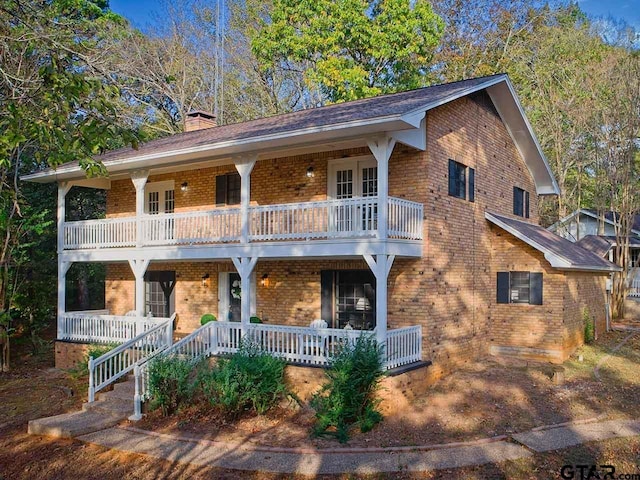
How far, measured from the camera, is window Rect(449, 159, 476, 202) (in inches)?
559

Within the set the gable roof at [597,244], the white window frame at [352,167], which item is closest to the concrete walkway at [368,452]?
the white window frame at [352,167]

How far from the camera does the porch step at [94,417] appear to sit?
10.5 m

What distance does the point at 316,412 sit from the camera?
10.5m

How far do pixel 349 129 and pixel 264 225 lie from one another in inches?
129

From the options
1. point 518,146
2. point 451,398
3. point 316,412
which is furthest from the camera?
point 518,146

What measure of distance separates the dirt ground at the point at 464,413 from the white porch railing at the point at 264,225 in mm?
3530

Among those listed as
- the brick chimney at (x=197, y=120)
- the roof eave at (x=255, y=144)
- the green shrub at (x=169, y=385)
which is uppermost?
the brick chimney at (x=197, y=120)

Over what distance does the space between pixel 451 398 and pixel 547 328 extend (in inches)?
193

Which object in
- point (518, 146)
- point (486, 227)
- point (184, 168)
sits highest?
point (518, 146)

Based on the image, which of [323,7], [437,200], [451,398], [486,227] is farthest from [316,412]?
[323,7]

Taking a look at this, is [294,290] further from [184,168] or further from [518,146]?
[518,146]

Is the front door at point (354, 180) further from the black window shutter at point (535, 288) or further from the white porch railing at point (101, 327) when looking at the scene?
the white porch railing at point (101, 327)

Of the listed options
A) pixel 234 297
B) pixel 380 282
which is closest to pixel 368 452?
pixel 380 282

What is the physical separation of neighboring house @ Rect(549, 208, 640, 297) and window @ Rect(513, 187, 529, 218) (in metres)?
7.25
